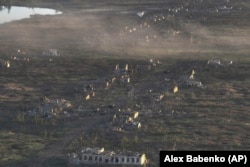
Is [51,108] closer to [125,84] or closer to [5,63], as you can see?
[125,84]

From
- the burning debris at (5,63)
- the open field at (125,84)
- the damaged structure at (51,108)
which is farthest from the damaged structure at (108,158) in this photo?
the burning debris at (5,63)

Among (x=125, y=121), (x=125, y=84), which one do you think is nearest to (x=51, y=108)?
(x=125, y=121)

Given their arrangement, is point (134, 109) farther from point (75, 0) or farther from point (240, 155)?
Answer: point (75, 0)

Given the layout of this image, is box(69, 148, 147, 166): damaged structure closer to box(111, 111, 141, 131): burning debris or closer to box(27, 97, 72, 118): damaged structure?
box(111, 111, 141, 131): burning debris

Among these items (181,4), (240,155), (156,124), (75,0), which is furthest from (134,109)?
(75,0)

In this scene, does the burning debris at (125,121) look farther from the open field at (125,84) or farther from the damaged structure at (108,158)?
the damaged structure at (108,158)
